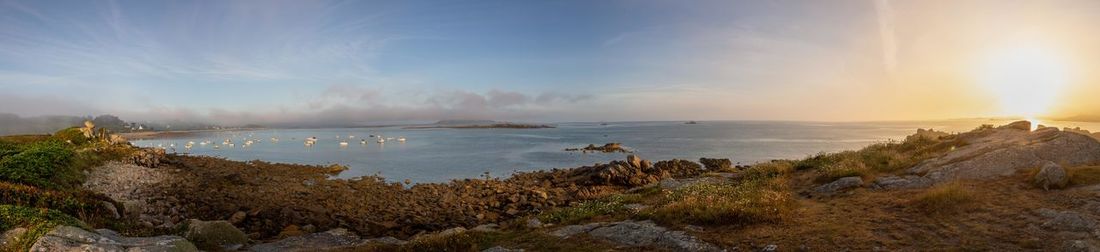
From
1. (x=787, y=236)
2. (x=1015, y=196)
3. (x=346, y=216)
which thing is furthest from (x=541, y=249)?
(x=346, y=216)

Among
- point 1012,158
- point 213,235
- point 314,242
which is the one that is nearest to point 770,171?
point 1012,158

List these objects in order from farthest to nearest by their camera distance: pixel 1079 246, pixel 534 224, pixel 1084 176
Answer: pixel 534 224 → pixel 1084 176 → pixel 1079 246

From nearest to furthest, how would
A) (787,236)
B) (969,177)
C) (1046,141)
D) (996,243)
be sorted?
1. (996,243)
2. (787,236)
3. (969,177)
4. (1046,141)

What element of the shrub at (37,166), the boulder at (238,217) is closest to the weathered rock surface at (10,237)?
the boulder at (238,217)

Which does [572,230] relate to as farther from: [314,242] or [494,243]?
[314,242]

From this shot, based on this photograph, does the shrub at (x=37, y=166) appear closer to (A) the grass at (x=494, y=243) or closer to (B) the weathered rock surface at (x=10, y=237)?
(B) the weathered rock surface at (x=10, y=237)

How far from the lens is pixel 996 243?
33.0 ft

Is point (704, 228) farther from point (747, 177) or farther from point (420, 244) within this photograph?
point (747, 177)

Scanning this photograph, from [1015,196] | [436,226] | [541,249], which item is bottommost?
[436,226]

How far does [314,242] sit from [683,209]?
1274 cm

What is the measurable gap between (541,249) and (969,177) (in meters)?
16.3

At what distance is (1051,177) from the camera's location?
563 inches

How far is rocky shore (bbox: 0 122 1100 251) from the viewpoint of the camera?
11.1 metres

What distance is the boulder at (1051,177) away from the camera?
14180 millimetres
